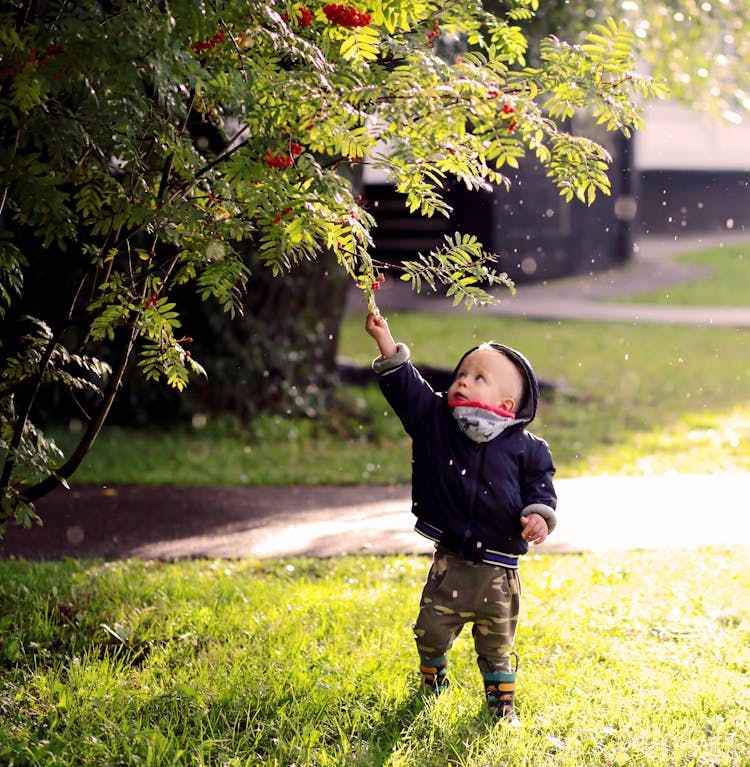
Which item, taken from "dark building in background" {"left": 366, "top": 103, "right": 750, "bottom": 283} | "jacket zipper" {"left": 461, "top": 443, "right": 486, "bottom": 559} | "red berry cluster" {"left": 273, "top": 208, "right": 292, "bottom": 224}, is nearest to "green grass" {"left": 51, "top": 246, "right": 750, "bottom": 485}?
"dark building in background" {"left": 366, "top": 103, "right": 750, "bottom": 283}

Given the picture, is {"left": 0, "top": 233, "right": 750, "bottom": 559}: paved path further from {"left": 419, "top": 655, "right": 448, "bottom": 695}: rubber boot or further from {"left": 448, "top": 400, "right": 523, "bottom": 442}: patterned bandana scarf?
{"left": 448, "top": 400, "right": 523, "bottom": 442}: patterned bandana scarf

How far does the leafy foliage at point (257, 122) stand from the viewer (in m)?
3.13

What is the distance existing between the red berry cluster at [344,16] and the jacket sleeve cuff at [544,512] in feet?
5.34

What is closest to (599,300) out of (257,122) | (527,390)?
(527,390)

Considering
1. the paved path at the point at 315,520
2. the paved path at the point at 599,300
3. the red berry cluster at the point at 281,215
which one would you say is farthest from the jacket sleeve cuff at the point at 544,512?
the paved path at the point at 599,300

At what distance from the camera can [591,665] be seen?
4.39m

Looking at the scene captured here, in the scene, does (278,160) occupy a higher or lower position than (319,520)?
higher

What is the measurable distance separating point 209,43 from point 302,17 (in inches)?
13.0

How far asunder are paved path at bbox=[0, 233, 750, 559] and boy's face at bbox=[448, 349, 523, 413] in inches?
97.4

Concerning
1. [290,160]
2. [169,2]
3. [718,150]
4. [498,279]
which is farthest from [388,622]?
[718,150]

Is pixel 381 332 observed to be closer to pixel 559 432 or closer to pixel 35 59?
pixel 35 59

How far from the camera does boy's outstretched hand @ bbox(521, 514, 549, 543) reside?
3631 millimetres

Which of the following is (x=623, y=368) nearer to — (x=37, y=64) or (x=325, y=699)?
(x=325, y=699)

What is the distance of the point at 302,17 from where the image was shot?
139 inches
